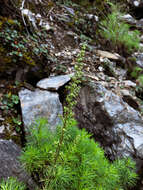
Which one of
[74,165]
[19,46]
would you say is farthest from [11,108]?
[74,165]

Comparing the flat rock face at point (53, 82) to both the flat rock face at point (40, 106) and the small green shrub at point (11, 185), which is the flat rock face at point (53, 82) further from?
the small green shrub at point (11, 185)

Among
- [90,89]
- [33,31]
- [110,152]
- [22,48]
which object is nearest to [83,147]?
[110,152]

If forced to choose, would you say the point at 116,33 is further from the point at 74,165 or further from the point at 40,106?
the point at 74,165

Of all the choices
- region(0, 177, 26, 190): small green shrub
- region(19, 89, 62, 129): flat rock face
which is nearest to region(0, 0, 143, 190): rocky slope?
region(19, 89, 62, 129): flat rock face

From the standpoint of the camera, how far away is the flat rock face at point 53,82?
10.0ft

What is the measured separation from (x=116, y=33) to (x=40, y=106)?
340cm

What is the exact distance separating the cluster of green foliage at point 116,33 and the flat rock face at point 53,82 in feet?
8.07

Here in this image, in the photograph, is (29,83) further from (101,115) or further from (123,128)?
(123,128)

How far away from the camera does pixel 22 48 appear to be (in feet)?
10.1

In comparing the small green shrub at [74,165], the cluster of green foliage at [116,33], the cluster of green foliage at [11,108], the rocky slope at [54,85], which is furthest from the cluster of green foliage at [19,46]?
the cluster of green foliage at [116,33]

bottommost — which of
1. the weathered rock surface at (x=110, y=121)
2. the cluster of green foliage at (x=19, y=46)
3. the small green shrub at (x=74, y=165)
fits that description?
the weathered rock surface at (x=110, y=121)

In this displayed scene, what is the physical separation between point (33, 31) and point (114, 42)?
2.51 m

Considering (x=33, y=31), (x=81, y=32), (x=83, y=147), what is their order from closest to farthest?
(x=83, y=147) → (x=33, y=31) → (x=81, y=32)

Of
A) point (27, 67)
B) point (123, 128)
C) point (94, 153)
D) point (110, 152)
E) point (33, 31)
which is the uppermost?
point (33, 31)
